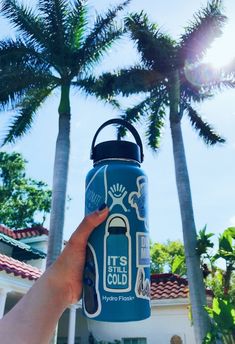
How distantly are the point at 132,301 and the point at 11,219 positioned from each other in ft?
101

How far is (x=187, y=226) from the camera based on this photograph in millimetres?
10953

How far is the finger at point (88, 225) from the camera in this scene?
166 centimetres

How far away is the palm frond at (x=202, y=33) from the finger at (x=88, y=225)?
37.7 ft

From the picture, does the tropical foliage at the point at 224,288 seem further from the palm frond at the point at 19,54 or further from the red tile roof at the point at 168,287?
the palm frond at the point at 19,54

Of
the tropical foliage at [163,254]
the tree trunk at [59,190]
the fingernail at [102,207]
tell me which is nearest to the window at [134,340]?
the tree trunk at [59,190]

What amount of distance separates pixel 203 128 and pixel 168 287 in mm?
7495

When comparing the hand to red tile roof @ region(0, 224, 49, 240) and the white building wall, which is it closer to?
the white building wall

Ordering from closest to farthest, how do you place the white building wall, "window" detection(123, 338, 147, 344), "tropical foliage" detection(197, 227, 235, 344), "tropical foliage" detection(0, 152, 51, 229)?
"tropical foliage" detection(197, 227, 235, 344)
the white building wall
"window" detection(123, 338, 147, 344)
"tropical foliage" detection(0, 152, 51, 229)

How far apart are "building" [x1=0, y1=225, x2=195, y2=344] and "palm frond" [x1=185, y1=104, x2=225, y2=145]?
645 cm

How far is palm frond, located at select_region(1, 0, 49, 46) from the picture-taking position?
41.5 feet

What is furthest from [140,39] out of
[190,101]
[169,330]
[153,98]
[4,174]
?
[4,174]

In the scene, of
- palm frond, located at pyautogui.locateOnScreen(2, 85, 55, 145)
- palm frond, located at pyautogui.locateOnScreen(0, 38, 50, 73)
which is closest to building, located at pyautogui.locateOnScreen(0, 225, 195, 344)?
palm frond, located at pyautogui.locateOnScreen(2, 85, 55, 145)

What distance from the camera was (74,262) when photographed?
68.1 inches

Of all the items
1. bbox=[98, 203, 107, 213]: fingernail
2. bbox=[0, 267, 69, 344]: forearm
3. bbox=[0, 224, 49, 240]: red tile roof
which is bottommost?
bbox=[0, 267, 69, 344]: forearm
